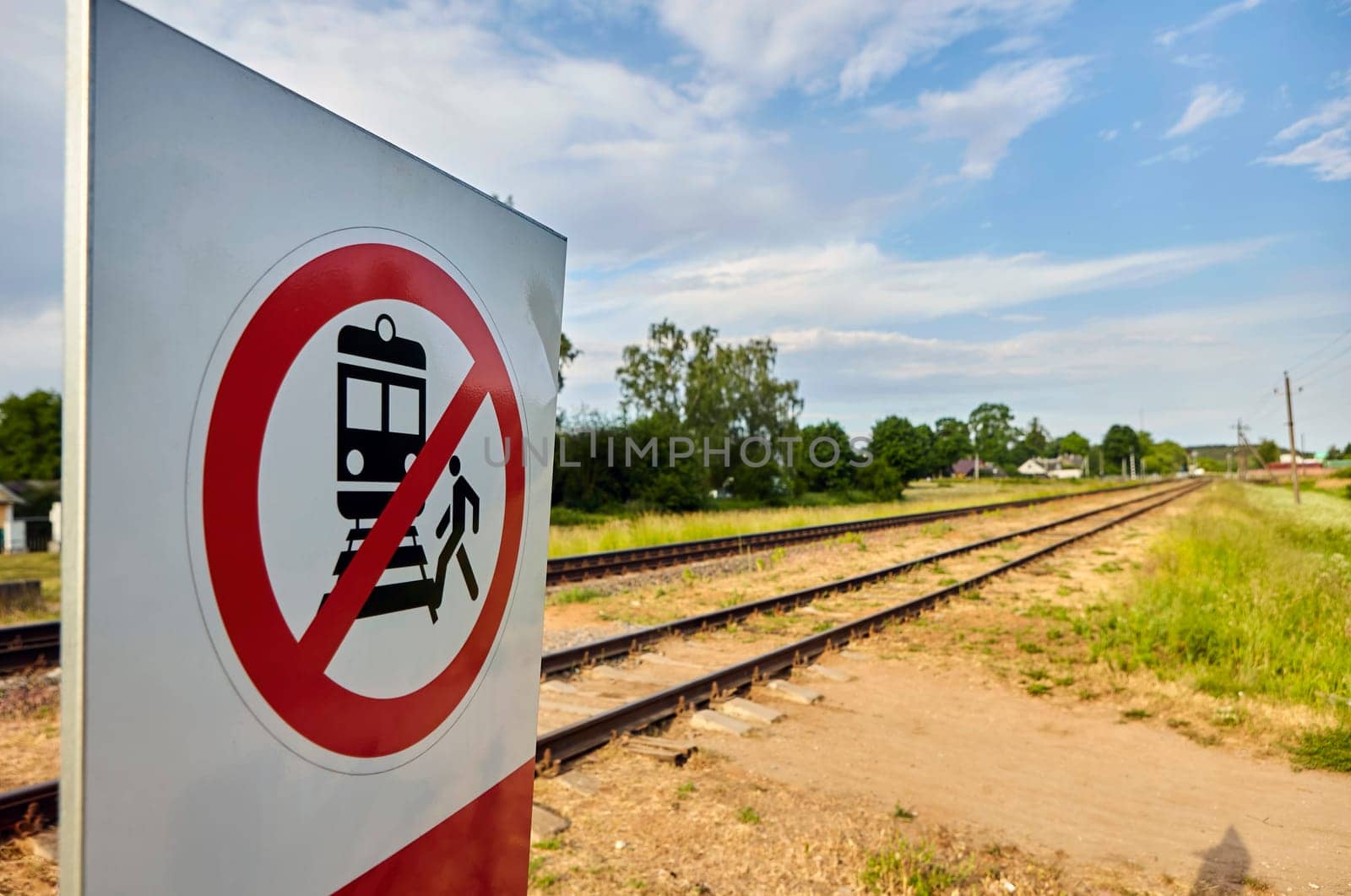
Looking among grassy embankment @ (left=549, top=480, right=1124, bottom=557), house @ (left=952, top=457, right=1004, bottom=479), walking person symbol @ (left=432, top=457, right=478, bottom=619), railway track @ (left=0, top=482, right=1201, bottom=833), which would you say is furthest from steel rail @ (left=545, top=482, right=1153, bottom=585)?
house @ (left=952, top=457, right=1004, bottom=479)

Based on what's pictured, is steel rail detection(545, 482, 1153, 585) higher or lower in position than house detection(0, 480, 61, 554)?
lower

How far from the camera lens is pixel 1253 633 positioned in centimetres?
830

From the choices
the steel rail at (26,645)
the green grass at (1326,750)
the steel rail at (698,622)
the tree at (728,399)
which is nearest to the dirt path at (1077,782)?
the green grass at (1326,750)

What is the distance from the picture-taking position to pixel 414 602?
4.55ft

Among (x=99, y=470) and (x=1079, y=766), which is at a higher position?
(x=99, y=470)

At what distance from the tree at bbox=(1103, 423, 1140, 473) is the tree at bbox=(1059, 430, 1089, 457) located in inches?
161

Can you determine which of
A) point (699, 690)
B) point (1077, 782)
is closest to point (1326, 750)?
point (1077, 782)

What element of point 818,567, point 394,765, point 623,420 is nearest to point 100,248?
point 394,765

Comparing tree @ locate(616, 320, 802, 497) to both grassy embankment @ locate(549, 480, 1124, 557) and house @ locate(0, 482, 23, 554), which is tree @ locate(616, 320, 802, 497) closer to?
grassy embankment @ locate(549, 480, 1124, 557)

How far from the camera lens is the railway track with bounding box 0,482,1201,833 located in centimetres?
406

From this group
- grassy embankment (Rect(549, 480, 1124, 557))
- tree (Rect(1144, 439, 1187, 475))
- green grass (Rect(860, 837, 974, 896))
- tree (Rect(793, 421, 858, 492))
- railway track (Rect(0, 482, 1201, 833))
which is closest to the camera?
green grass (Rect(860, 837, 974, 896))

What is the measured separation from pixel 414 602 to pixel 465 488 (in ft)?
0.80

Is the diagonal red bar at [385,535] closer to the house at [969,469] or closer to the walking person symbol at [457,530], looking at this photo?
the walking person symbol at [457,530]

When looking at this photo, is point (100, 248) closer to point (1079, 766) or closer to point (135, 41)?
point (135, 41)
